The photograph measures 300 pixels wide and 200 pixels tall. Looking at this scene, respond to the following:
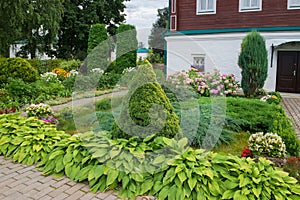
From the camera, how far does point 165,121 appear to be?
3.84 meters

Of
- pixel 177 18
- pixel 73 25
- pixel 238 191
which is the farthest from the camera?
pixel 73 25

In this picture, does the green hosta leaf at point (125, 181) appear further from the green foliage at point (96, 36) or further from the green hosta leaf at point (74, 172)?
the green foliage at point (96, 36)

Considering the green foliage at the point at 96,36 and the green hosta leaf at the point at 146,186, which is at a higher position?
the green foliage at the point at 96,36

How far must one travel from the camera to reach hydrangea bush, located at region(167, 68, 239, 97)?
8242 mm

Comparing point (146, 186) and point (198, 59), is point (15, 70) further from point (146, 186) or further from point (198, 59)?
point (146, 186)

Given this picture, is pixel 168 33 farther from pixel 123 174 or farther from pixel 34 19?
pixel 123 174

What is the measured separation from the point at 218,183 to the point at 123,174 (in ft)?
3.58

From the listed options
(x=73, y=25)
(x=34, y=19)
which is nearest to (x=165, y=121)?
(x=34, y=19)

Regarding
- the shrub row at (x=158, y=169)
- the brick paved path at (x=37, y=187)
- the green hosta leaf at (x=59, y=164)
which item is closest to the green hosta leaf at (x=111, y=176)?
the shrub row at (x=158, y=169)

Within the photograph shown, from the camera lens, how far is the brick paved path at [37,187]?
318 cm

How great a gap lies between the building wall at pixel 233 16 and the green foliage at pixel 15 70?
262 inches

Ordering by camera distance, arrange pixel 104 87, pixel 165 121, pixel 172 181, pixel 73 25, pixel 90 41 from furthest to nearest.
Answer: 1. pixel 73 25
2. pixel 90 41
3. pixel 104 87
4. pixel 165 121
5. pixel 172 181

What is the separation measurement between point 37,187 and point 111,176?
0.89 m

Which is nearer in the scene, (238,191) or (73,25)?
(238,191)
